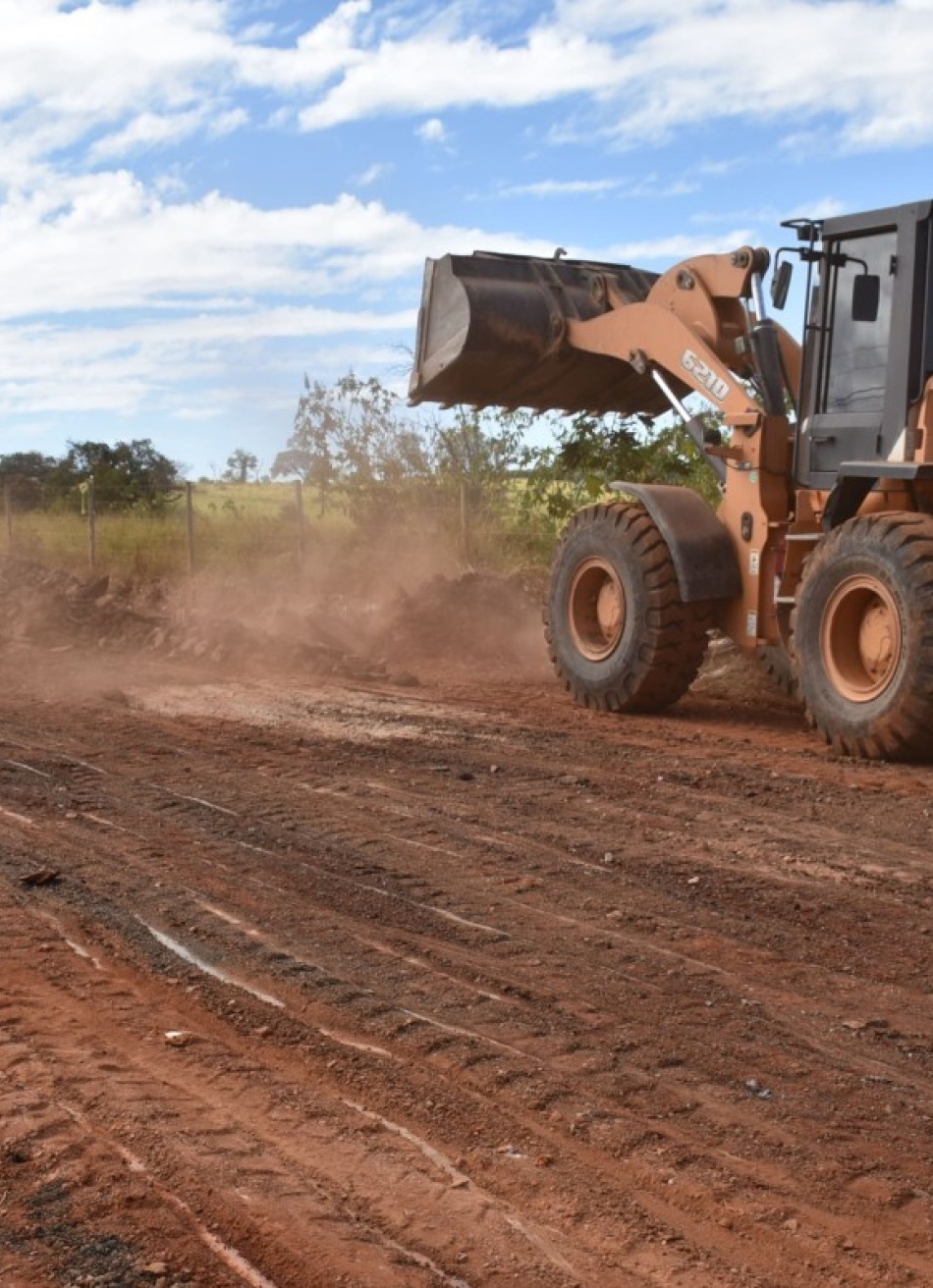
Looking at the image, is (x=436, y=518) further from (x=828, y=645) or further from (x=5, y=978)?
(x=5, y=978)

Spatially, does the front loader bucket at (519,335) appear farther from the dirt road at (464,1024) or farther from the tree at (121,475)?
the tree at (121,475)

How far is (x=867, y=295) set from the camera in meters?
9.76

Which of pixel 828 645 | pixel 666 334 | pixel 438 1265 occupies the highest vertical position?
pixel 666 334

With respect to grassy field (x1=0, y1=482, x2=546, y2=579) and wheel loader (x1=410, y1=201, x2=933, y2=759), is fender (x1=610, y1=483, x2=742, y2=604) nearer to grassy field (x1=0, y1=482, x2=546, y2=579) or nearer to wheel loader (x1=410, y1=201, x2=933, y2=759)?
wheel loader (x1=410, y1=201, x2=933, y2=759)

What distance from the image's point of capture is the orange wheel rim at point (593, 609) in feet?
37.9

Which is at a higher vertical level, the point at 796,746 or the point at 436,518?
the point at 436,518

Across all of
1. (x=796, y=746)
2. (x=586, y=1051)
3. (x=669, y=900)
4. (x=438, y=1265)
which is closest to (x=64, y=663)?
(x=796, y=746)

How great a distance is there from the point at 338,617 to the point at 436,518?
4.43 m

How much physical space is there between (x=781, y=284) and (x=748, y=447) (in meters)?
1.24

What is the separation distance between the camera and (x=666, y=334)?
11539 millimetres

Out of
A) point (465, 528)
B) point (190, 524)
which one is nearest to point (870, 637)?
point (465, 528)

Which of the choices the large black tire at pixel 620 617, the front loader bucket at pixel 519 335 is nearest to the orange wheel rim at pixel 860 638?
the large black tire at pixel 620 617

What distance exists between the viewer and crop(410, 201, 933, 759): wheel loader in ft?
30.7

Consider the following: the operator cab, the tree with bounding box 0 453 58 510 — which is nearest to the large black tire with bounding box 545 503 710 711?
the operator cab
